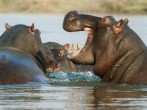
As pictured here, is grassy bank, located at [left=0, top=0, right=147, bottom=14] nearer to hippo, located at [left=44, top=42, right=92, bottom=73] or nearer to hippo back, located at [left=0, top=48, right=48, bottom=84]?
hippo, located at [left=44, top=42, right=92, bottom=73]

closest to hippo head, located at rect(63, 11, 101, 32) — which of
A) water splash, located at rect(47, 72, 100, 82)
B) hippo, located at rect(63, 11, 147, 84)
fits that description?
hippo, located at rect(63, 11, 147, 84)

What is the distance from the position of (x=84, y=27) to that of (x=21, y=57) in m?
1.09

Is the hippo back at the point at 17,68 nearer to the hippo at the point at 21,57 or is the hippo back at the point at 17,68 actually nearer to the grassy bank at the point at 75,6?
the hippo at the point at 21,57

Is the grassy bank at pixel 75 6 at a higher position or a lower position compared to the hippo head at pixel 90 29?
lower

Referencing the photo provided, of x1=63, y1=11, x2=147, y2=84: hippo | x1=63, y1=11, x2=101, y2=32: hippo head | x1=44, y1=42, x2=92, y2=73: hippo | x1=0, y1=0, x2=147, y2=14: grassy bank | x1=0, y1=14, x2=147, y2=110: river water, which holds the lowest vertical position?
x1=0, y1=0, x2=147, y2=14: grassy bank

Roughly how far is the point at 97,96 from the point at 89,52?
1.97m

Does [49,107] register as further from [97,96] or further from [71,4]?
[71,4]

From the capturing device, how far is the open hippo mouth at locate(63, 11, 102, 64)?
1288 cm

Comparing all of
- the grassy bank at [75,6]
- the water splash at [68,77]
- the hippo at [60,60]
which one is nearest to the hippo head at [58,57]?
the hippo at [60,60]

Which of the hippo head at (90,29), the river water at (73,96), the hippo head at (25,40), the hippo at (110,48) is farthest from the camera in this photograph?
the hippo head at (25,40)

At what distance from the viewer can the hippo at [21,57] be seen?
12.2 m

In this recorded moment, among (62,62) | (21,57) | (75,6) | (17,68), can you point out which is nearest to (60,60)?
(62,62)

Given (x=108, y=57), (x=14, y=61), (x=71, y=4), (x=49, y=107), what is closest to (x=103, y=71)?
(x=108, y=57)

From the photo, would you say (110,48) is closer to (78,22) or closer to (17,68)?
(78,22)
